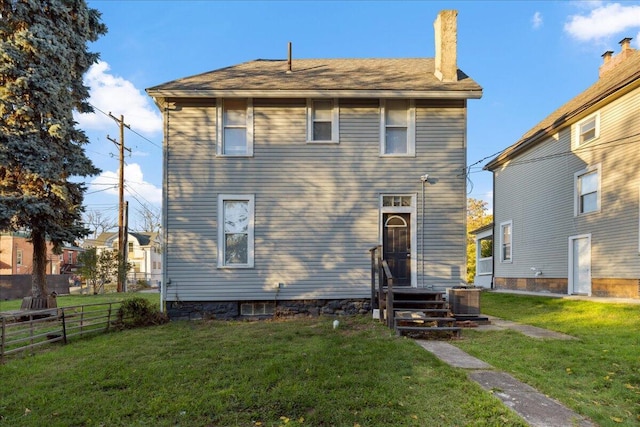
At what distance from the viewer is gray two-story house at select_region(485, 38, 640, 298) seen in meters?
10.9

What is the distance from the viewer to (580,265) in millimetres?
12867

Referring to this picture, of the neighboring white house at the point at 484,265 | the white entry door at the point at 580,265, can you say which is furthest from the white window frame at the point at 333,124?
the neighboring white house at the point at 484,265

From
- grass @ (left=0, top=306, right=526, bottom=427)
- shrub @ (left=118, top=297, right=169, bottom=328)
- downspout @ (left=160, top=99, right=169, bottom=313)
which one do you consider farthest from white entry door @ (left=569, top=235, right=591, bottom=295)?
shrub @ (left=118, top=297, right=169, bottom=328)

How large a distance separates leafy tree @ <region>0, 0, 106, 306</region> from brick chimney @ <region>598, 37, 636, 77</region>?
19.0 m

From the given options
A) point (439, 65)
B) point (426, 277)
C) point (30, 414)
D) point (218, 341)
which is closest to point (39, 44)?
point (218, 341)

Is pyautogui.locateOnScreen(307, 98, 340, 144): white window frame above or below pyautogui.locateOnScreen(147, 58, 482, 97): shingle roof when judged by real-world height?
below

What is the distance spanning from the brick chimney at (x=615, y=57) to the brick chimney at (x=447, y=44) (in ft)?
32.4

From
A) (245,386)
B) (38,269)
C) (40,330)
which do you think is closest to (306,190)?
(245,386)

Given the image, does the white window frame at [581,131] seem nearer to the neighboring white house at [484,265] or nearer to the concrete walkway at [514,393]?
the neighboring white house at [484,265]

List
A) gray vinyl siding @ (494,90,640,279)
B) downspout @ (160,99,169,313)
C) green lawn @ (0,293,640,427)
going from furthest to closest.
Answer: gray vinyl siding @ (494,90,640,279) → downspout @ (160,99,169,313) → green lawn @ (0,293,640,427)

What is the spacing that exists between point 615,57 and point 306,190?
576 inches

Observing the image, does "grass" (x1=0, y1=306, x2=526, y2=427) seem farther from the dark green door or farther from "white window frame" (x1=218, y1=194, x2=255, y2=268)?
A: the dark green door

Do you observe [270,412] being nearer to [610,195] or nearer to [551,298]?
[551,298]

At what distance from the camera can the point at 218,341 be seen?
663 cm
